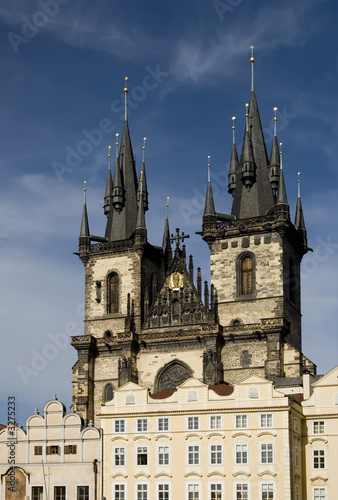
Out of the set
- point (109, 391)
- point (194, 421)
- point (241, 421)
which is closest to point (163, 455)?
point (194, 421)

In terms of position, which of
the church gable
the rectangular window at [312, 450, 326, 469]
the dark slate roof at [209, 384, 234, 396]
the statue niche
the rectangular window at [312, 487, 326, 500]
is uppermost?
the church gable

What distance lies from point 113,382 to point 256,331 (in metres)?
12.0

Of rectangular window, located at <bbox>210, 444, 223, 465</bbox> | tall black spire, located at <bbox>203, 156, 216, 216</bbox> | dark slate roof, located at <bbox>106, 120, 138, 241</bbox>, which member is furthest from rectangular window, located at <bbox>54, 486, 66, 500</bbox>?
tall black spire, located at <bbox>203, 156, 216, 216</bbox>

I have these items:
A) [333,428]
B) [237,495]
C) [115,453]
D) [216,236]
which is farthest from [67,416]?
[216,236]

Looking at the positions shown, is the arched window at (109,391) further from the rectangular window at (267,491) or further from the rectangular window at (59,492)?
the rectangular window at (267,491)

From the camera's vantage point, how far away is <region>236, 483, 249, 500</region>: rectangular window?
183ft

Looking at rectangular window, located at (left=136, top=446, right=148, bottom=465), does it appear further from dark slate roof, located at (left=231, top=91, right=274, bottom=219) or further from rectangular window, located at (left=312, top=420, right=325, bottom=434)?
dark slate roof, located at (left=231, top=91, right=274, bottom=219)

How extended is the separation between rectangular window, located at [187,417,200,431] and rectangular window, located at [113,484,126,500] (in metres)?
5.11

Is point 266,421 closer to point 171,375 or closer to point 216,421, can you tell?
point 216,421

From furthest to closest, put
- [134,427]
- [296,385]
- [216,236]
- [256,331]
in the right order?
[216,236] < [256,331] < [296,385] < [134,427]

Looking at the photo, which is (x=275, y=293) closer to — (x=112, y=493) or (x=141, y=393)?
(x=141, y=393)

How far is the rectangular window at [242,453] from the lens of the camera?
56375mm

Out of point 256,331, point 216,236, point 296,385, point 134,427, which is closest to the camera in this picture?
point 134,427

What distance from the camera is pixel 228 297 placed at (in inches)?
3009
